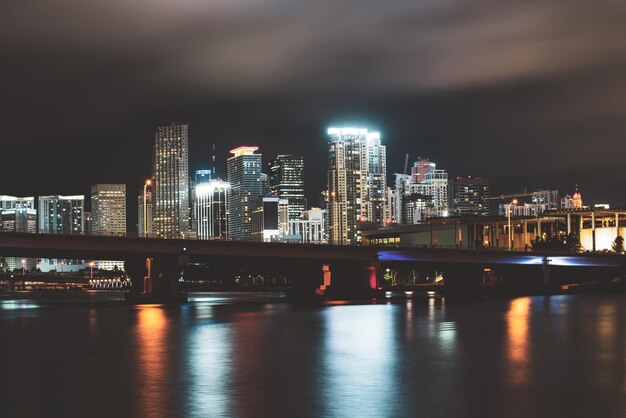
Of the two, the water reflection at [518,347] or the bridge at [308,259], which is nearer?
the water reflection at [518,347]

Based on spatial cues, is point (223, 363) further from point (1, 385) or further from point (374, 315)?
point (374, 315)

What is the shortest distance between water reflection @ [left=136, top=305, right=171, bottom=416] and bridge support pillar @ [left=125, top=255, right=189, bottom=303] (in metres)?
50.3

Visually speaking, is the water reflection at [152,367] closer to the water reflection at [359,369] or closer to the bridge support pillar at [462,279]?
the water reflection at [359,369]

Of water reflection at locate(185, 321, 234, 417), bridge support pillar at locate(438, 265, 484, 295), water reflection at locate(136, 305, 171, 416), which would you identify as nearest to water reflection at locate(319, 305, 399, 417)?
water reflection at locate(185, 321, 234, 417)

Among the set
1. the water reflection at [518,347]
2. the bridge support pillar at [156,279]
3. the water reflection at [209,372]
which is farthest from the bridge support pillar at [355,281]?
the water reflection at [209,372]

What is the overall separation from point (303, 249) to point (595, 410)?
104 m

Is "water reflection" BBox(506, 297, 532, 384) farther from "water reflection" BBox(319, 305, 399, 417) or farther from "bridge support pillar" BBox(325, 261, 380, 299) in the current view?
"bridge support pillar" BBox(325, 261, 380, 299)

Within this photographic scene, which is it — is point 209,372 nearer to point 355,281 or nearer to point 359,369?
point 359,369

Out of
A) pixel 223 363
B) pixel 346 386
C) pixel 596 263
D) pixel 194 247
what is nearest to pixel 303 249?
pixel 194 247

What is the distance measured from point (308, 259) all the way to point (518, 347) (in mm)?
87259

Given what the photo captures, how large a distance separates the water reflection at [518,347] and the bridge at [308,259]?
5619 centimetres

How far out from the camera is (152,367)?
42906 mm

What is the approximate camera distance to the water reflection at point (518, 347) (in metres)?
38.2

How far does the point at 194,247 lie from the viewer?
126312mm
